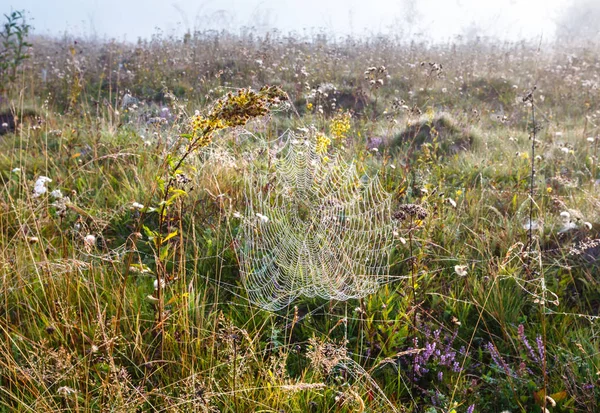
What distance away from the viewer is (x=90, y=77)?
10484 millimetres

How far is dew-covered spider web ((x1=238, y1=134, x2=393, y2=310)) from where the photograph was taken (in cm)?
284

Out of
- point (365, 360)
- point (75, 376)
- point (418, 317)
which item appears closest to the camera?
point (75, 376)

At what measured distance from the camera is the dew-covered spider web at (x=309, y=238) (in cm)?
284

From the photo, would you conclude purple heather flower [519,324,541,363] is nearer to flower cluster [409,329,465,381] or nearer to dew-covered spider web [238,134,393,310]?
flower cluster [409,329,465,381]

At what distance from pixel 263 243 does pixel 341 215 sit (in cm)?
72

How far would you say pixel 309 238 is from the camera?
11.4ft

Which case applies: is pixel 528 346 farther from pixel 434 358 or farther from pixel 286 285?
pixel 286 285

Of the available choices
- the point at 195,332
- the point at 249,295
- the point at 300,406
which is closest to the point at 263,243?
the point at 249,295

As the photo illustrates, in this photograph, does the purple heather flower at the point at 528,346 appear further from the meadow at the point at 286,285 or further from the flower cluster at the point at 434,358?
the flower cluster at the point at 434,358

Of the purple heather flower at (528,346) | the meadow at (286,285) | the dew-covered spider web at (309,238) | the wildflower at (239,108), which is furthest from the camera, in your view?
the dew-covered spider web at (309,238)

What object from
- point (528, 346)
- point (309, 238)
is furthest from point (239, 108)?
point (309, 238)

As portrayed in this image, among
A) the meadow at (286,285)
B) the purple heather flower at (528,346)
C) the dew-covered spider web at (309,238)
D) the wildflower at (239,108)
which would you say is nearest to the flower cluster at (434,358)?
the meadow at (286,285)

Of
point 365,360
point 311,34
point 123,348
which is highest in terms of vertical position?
point 311,34

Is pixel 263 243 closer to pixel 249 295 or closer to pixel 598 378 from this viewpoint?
pixel 249 295
